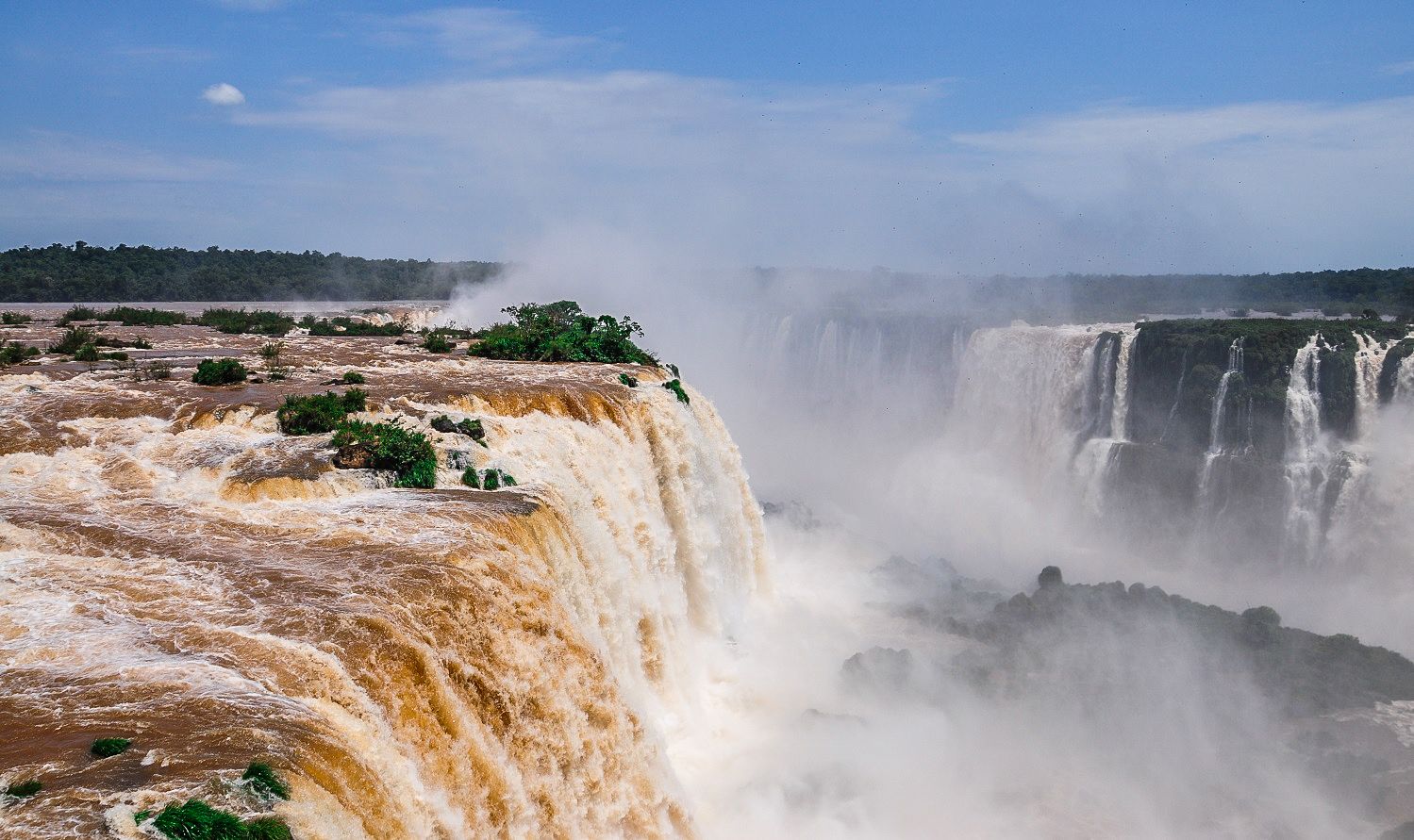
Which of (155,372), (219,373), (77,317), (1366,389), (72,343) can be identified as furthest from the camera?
(77,317)

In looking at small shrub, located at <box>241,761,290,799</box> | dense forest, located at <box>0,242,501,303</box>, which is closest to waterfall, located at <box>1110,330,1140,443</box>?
small shrub, located at <box>241,761,290,799</box>

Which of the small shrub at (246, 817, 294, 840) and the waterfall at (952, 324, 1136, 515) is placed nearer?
the small shrub at (246, 817, 294, 840)

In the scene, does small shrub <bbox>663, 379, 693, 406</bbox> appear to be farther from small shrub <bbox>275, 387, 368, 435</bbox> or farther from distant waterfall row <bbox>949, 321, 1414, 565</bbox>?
distant waterfall row <bbox>949, 321, 1414, 565</bbox>

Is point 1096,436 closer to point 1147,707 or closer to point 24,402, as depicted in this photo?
point 1147,707

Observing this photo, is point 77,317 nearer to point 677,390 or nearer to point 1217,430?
point 677,390

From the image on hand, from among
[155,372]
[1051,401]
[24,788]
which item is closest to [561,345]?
[155,372]

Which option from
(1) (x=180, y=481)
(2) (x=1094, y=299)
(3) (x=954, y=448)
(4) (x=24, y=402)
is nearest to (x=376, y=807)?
(1) (x=180, y=481)

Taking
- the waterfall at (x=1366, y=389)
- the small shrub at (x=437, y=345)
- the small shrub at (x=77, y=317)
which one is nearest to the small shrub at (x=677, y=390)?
the small shrub at (x=437, y=345)
